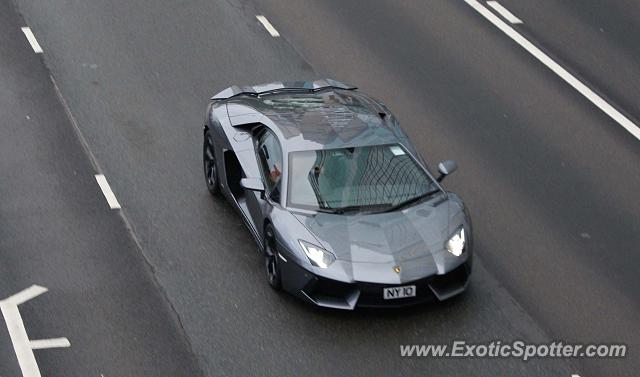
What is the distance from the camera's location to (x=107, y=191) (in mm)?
14266

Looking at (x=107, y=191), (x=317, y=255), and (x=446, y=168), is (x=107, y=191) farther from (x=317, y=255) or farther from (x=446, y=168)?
(x=446, y=168)

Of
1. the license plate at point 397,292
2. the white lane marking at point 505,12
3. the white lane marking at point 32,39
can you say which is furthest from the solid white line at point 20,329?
the white lane marking at point 505,12

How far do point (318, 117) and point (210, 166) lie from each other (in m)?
1.77

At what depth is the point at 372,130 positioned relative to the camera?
42.0 ft

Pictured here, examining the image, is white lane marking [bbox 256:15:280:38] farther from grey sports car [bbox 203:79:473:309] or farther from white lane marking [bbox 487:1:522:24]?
grey sports car [bbox 203:79:473:309]

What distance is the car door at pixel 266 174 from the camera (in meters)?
12.3

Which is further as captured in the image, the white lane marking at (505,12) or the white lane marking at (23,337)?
the white lane marking at (505,12)

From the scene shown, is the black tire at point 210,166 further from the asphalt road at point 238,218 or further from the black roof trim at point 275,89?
the black roof trim at point 275,89

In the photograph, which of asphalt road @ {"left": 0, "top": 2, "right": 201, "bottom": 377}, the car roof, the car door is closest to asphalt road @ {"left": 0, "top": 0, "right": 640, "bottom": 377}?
asphalt road @ {"left": 0, "top": 2, "right": 201, "bottom": 377}

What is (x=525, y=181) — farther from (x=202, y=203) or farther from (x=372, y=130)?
(x=202, y=203)

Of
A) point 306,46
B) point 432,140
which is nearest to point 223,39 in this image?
point 306,46

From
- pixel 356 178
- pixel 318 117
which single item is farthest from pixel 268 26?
pixel 356 178

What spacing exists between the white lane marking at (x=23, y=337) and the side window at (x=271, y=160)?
2.59 m

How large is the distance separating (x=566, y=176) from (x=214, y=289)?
192 inches
